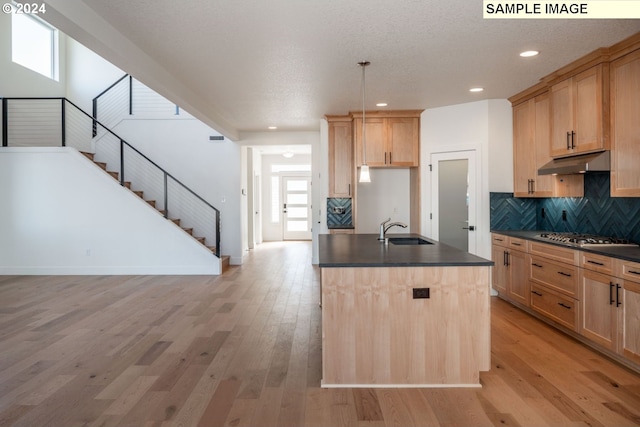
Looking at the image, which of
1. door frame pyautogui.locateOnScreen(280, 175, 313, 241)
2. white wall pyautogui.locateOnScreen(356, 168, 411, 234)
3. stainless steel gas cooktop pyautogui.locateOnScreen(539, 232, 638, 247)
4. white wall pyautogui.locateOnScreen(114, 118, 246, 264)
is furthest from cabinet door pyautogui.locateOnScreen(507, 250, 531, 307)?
door frame pyautogui.locateOnScreen(280, 175, 313, 241)

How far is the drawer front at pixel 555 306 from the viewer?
12.0 feet

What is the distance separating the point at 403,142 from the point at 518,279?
2565mm

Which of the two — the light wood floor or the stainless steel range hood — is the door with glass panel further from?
the stainless steel range hood

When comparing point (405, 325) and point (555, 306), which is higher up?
point (405, 325)

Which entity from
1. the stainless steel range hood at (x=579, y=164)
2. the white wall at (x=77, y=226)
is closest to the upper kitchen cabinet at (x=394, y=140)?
the stainless steel range hood at (x=579, y=164)

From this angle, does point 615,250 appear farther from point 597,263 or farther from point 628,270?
point 628,270

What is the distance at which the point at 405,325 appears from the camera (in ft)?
9.25

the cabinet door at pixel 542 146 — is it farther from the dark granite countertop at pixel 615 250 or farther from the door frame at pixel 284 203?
the door frame at pixel 284 203

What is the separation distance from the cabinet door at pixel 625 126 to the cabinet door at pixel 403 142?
2.79 meters

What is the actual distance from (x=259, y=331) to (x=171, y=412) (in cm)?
161

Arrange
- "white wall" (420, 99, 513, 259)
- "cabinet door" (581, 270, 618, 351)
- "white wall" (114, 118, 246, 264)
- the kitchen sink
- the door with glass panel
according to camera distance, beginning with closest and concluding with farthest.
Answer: "cabinet door" (581, 270, 618, 351) < the kitchen sink < "white wall" (420, 99, 513, 259) < "white wall" (114, 118, 246, 264) < the door with glass panel

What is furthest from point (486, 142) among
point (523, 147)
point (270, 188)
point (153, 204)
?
point (270, 188)

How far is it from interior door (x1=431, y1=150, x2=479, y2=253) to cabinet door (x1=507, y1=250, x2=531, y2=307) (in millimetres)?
729

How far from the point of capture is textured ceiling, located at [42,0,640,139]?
287 centimetres
